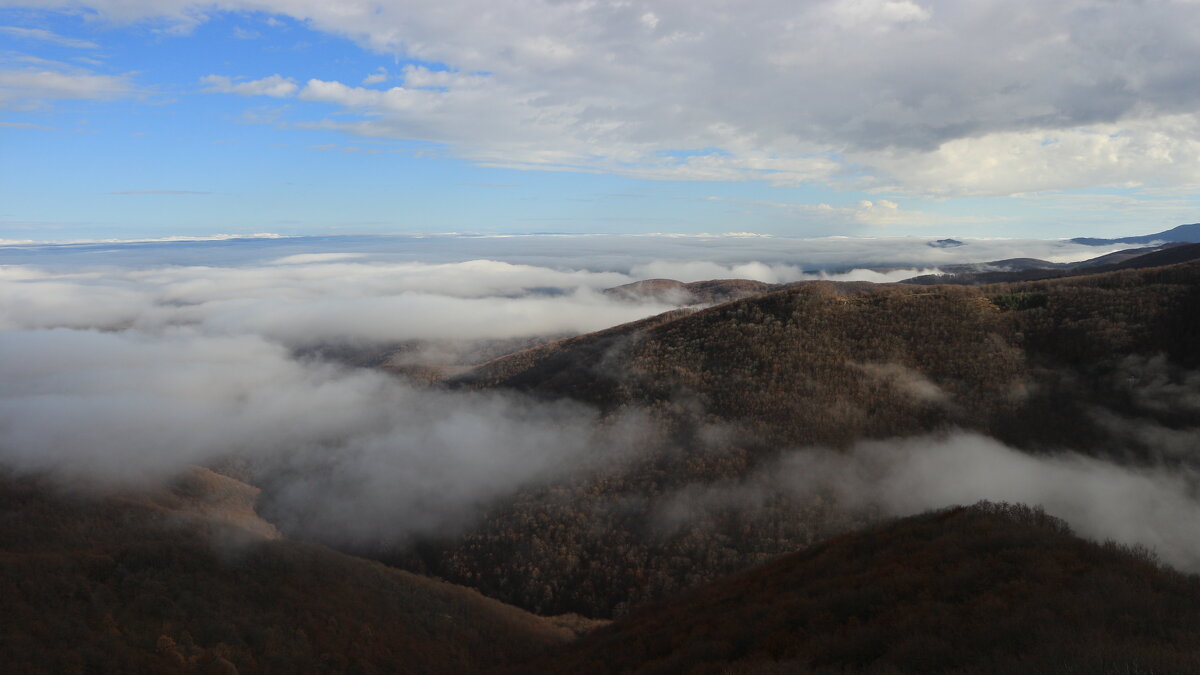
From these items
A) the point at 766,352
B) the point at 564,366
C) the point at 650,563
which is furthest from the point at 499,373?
the point at 650,563

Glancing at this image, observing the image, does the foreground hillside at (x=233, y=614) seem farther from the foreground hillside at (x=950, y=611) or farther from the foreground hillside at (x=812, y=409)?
the foreground hillside at (x=950, y=611)

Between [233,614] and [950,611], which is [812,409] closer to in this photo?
[950,611]

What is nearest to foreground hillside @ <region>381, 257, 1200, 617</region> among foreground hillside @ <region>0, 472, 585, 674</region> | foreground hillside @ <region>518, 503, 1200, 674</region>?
foreground hillside @ <region>0, 472, 585, 674</region>

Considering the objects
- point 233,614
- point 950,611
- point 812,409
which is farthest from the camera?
point 812,409

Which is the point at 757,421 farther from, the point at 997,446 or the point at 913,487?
the point at 997,446

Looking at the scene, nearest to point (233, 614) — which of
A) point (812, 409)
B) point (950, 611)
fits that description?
point (950, 611)

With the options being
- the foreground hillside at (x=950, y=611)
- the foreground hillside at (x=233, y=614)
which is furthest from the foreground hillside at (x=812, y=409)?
the foreground hillside at (x=950, y=611)
